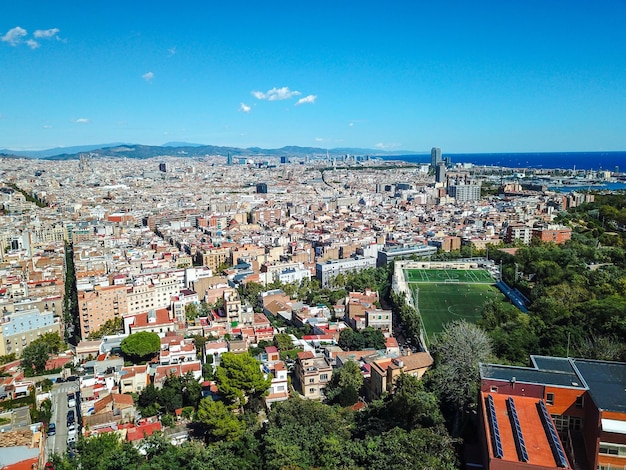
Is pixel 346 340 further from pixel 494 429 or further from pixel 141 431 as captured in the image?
pixel 494 429

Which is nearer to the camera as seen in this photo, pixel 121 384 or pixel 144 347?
pixel 121 384

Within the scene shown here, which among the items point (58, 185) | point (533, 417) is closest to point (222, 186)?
point (58, 185)

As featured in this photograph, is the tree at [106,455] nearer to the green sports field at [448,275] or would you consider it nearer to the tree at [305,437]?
the tree at [305,437]

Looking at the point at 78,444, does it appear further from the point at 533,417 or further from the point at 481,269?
the point at 481,269

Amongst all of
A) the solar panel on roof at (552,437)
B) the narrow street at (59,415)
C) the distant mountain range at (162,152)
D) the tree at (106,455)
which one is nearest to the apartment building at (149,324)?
the narrow street at (59,415)

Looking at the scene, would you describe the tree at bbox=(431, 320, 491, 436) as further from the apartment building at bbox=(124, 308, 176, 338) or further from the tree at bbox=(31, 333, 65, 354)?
the tree at bbox=(31, 333, 65, 354)
